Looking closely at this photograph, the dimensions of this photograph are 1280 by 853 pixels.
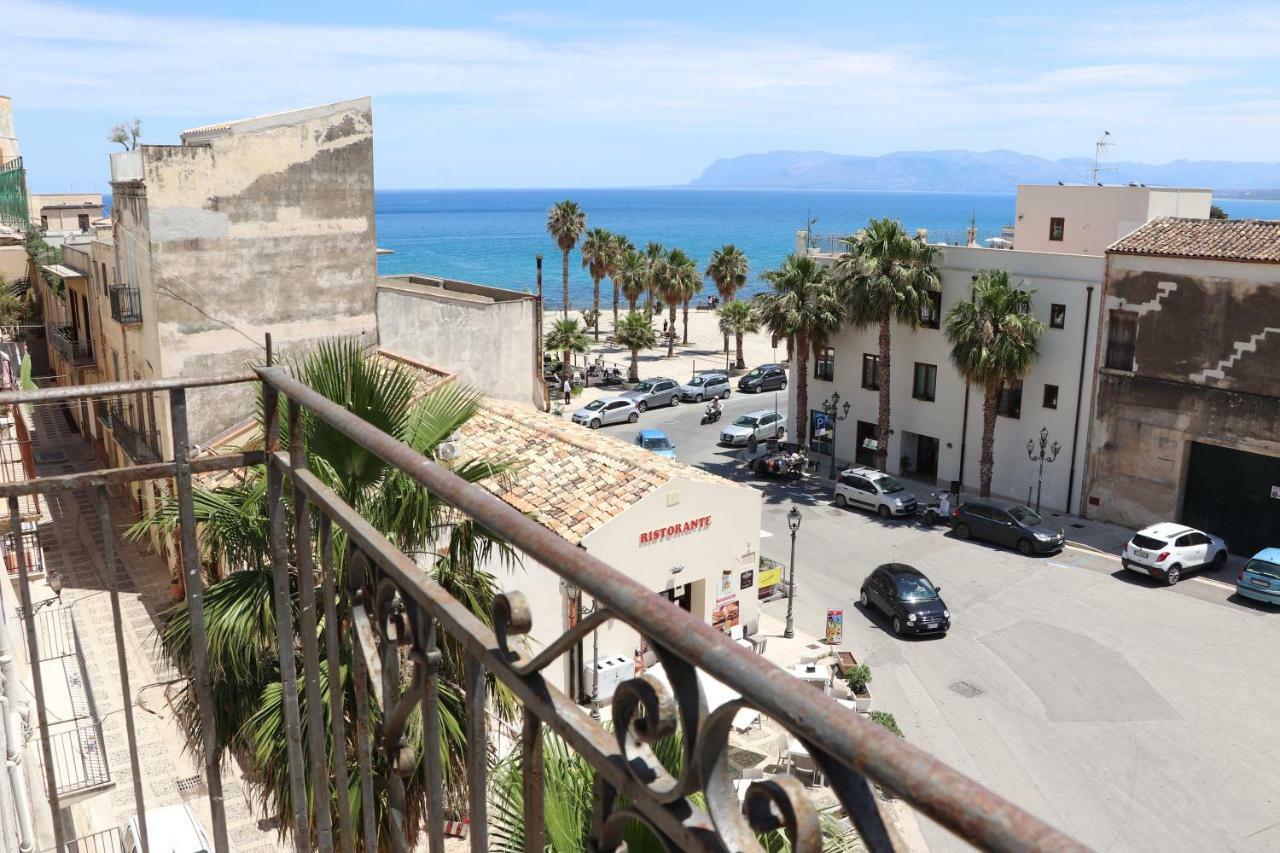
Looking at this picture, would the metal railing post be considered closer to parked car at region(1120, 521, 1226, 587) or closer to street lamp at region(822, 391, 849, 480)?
parked car at region(1120, 521, 1226, 587)

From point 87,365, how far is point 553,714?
1370 inches

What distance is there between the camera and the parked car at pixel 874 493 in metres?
33.5

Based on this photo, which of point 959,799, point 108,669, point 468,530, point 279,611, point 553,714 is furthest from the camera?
point 108,669

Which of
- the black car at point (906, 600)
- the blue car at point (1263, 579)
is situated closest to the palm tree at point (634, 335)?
the black car at point (906, 600)

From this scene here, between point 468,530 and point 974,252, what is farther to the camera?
point 974,252

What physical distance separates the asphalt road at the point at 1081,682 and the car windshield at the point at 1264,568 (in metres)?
0.91

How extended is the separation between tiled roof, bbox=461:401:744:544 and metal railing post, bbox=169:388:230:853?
14369 mm

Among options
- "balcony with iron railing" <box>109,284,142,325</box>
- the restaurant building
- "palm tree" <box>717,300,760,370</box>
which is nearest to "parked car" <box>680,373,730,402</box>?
"palm tree" <box>717,300,760,370</box>

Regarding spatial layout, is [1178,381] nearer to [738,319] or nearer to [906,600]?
[906,600]

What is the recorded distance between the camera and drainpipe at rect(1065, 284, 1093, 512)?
32.7 m

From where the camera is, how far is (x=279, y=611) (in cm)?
405

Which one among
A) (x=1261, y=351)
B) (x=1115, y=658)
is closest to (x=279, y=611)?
(x=1115, y=658)

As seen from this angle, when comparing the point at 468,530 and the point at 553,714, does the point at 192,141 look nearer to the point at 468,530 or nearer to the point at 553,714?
the point at 468,530

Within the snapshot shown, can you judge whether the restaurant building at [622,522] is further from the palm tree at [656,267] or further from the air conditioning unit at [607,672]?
the palm tree at [656,267]
